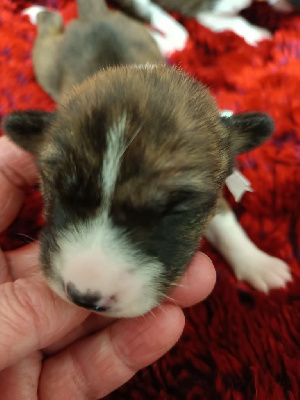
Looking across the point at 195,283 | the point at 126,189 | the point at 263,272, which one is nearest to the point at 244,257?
the point at 263,272

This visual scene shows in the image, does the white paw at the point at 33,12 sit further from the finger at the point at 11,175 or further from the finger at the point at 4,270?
the finger at the point at 4,270

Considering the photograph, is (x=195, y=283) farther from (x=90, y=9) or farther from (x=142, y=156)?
(x=90, y=9)

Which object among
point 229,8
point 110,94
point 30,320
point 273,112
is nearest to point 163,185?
point 110,94

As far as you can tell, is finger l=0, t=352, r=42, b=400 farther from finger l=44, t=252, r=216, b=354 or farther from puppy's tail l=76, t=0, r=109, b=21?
puppy's tail l=76, t=0, r=109, b=21

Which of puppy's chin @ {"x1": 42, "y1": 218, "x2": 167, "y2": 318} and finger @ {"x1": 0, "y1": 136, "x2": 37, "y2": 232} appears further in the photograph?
finger @ {"x1": 0, "y1": 136, "x2": 37, "y2": 232}

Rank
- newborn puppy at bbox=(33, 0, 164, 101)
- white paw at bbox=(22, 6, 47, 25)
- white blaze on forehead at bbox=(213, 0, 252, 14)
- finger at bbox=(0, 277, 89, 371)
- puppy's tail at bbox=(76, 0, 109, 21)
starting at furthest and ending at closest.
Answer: white blaze on forehead at bbox=(213, 0, 252, 14), white paw at bbox=(22, 6, 47, 25), puppy's tail at bbox=(76, 0, 109, 21), newborn puppy at bbox=(33, 0, 164, 101), finger at bbox=(0, 277, 89, 371)

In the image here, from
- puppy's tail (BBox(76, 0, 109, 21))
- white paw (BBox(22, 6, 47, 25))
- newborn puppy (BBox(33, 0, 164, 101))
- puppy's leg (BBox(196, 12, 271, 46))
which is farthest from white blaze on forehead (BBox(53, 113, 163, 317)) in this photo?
white paw (BBox(22, 6, 47, 25))

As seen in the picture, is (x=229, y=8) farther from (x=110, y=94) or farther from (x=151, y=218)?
(x=151, y=218)
